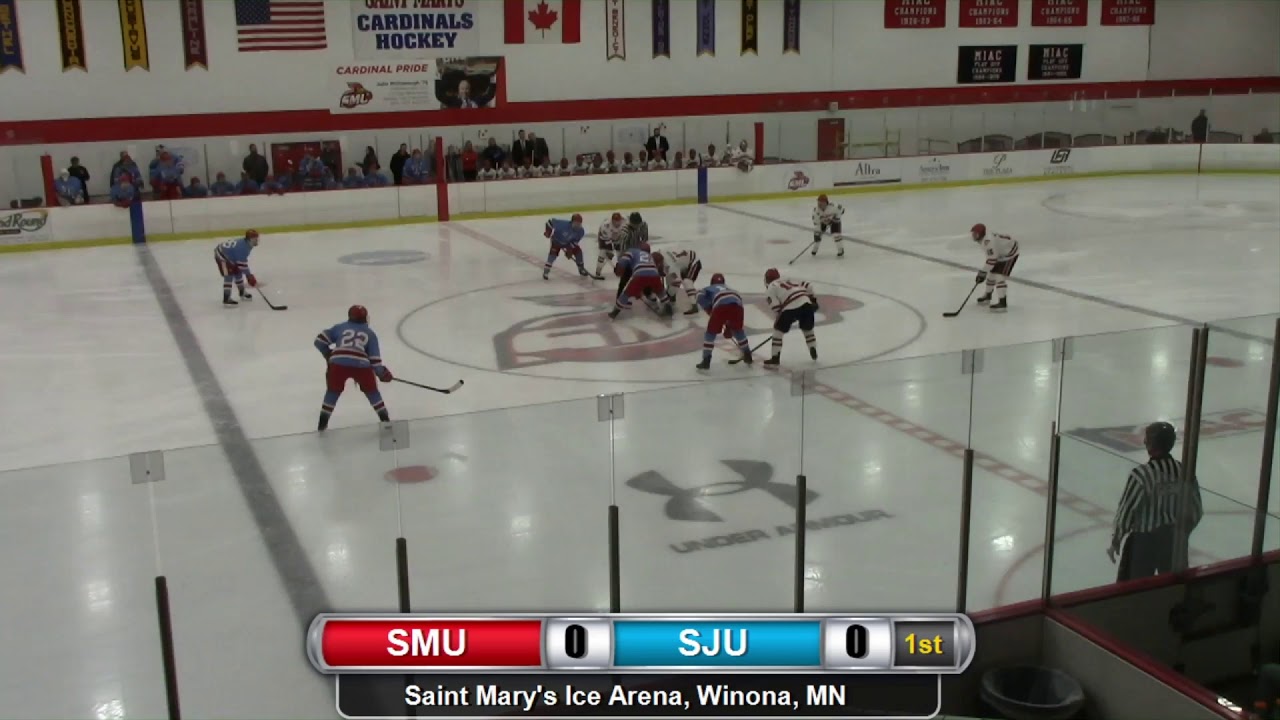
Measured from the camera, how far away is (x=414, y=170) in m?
24.4

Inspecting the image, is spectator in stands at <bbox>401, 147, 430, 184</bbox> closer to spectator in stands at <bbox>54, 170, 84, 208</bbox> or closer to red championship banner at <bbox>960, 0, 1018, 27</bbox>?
spectator in stands at <bbox>54, 170, 84, 208</bbox>

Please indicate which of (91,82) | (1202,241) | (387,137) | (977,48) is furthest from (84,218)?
(977,48)

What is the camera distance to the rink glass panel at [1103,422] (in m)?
5.60

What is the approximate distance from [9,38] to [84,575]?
68.6 feet

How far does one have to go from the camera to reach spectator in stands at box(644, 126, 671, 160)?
27141 millimetres

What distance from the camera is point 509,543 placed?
5.12 m

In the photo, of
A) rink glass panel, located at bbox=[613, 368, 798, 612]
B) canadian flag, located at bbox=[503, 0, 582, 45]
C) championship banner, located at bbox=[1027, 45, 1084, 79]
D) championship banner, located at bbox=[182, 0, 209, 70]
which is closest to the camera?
rink glass panel, located at bbox=[613, 368, 798, 612]

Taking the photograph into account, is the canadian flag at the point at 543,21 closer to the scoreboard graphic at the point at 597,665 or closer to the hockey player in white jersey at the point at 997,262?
the hockey player in white jersey at the point at 997,262

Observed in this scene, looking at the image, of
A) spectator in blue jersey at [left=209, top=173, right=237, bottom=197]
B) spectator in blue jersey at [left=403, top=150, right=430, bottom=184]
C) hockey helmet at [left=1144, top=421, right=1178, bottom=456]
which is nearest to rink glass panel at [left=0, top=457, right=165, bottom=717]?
hockey helmet at [left=1144, top=421, right=1178, bottom=456]

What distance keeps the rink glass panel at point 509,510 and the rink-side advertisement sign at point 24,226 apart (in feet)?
55.0

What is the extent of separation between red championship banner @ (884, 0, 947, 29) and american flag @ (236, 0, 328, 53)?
13.3 meters

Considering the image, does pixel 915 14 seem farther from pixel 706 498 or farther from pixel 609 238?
pixel 706 498

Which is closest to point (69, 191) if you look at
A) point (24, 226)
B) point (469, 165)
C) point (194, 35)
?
point (24, 226)

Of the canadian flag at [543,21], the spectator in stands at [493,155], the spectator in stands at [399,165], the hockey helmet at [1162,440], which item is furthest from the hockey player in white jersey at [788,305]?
the canadian flag at [543,21]
